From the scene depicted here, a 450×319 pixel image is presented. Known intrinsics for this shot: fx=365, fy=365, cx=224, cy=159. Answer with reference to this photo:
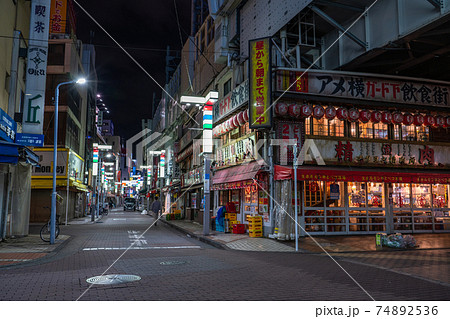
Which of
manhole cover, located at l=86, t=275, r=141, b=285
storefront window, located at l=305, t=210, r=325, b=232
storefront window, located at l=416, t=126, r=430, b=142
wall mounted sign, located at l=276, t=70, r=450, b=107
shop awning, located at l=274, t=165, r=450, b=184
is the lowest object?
manhole cover, located at l=86, t=275, r=141, b=285

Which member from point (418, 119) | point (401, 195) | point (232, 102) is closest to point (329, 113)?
point (418, 119)

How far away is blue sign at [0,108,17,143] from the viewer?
1330 cm

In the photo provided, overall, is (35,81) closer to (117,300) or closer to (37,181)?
(117,300)

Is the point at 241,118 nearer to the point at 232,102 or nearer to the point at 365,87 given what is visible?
the point at 232,102

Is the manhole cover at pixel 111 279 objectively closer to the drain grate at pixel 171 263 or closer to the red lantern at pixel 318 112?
the drain grate at pixel 171 263

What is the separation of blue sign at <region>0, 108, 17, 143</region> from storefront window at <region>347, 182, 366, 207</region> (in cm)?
1470

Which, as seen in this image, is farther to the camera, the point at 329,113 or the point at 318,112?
the point at 329,113

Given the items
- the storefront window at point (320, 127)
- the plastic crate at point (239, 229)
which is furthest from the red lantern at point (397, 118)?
the plastic crate at point (239, 229)

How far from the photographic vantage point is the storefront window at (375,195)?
17.6 meters

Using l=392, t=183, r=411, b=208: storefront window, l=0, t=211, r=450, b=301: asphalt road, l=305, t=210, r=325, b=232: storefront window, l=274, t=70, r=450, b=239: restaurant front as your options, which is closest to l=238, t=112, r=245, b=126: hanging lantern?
l=274, t=70, r=450, b=239: restaurant front

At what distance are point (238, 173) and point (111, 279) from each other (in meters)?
11.6

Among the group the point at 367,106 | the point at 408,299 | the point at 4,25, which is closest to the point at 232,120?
the point at 367,106

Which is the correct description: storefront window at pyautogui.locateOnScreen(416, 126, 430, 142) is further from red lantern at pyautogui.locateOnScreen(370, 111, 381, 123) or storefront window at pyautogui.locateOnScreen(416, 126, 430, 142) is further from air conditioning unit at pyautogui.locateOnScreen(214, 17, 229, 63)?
air conditioning unit at pyautogui.locateOnScreen(214, 17, 229, 63)

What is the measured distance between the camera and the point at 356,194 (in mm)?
17438
